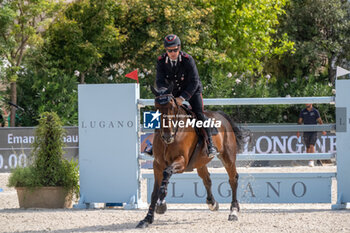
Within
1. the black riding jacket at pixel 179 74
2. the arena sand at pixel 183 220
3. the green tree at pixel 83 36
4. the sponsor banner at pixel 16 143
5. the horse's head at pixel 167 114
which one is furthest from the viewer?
the green tree at pixel 83 36

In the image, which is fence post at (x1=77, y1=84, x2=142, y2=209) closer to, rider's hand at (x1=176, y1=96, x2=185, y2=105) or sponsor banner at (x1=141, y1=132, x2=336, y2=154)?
rider's hand at (x1=176, y1=96, x2=185, y2=105)

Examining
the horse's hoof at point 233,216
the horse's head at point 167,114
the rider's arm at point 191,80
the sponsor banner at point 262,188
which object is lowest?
the horse's hoof at point 233,216

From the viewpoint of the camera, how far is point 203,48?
22.7 meters

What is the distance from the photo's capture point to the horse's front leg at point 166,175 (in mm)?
6961

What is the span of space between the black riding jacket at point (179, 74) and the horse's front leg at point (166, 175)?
96 cm

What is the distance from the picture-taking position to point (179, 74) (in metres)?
7.54

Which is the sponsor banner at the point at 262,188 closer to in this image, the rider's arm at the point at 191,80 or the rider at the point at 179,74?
the rider at the point at 179,74

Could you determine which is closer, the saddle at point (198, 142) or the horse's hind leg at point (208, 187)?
the saddle at point (198, 142)

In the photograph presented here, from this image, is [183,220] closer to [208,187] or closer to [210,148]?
[208,187]

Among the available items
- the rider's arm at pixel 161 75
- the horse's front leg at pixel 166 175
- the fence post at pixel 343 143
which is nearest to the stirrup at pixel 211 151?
the horse's front leg at pixel 166 175

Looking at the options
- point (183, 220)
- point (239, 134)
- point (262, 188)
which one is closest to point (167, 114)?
point (183, 220)

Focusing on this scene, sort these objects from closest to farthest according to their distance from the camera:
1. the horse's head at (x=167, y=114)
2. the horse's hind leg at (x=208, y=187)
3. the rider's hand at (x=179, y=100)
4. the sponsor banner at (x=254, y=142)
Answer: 1. the horse's head at (x=167, y=114)
2. the rider's hand at (x=179, y=100)
3. the horse's hind leg at (x=208, y=187)
4. the sponsor banner at (x=254, y=142)

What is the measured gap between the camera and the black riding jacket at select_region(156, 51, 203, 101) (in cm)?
749

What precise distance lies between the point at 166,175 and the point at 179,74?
141 cm
